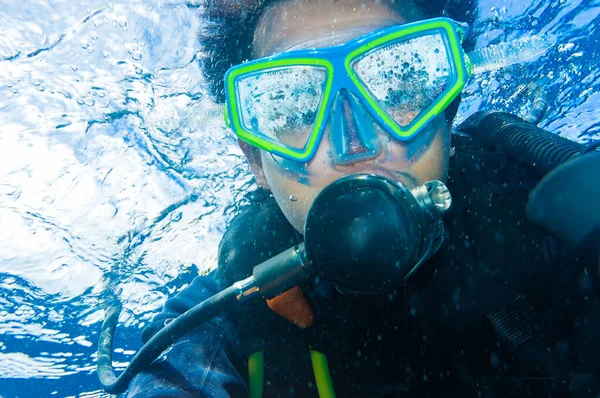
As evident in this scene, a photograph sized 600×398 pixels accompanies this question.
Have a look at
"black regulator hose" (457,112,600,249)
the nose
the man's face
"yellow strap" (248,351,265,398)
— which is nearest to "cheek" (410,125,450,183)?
the man's face

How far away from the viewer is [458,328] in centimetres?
266

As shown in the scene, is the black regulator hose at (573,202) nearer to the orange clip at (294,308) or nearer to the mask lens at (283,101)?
the mask lens at (283,101)

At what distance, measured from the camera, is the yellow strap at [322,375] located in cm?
276

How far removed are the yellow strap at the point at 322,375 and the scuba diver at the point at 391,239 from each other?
0.06 feet

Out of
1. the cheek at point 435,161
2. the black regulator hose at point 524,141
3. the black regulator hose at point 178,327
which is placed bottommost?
the black regulator hose at point 178,327

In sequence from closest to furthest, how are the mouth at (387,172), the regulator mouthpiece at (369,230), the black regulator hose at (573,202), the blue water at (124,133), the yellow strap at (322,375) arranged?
1. the black regulator hose at (573,202)
2. the regulator mouthpiece at (369,230)
3. the mouth at (387,172)
4. the yellow strap at (322,375)
5. the blue water at (124,133)

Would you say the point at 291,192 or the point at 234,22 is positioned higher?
the point at 234,22

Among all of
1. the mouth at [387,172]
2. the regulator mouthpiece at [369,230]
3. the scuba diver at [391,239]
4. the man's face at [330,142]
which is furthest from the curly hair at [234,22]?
the regulator mouthpiece at [369,230]

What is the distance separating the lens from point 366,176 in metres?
1.98

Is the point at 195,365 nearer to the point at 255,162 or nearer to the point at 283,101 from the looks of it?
the point at 255,162

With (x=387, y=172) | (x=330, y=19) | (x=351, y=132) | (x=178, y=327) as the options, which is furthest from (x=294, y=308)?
(x=330, y=19)

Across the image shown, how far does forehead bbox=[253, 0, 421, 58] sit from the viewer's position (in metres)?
2.77

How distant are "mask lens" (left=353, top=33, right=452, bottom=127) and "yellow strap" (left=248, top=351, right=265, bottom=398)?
7.13 ft

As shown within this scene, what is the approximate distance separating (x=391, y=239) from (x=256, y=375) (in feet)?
5.86
